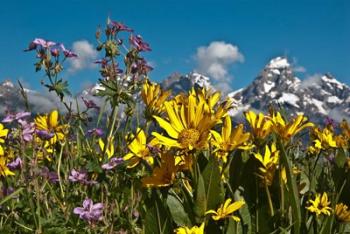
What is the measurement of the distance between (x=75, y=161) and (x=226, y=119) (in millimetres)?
2124

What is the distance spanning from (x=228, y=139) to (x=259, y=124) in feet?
0.91

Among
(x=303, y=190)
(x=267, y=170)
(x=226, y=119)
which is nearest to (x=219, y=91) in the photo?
(x=226, y=119)

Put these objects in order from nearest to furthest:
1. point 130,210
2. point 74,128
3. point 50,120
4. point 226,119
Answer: point 226,119 → point 130,210 → point 50,120 → point 74,128

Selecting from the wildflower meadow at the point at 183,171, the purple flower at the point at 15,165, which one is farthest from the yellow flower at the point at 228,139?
the purple flower at the point at 15,165

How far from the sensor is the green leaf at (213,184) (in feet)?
6.86

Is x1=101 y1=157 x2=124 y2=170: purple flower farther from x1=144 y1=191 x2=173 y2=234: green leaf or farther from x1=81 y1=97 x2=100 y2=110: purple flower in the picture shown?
x1=81 y1=97 x2=100 y2=110: purple flower

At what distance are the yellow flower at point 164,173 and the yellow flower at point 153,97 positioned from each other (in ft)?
2.11

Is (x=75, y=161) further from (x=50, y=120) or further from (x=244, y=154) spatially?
(x=244, y=154)

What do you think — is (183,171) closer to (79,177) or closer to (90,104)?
(79,177)

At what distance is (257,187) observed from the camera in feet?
8.26

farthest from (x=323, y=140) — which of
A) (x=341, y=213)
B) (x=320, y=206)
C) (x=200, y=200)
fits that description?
(x=200, y=200)

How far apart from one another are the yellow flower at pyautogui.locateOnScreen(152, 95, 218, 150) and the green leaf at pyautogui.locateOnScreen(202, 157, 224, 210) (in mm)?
145

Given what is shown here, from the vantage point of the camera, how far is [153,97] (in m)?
2.64

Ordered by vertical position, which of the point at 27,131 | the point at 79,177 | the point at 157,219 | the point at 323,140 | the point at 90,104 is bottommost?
the point at 157,219
